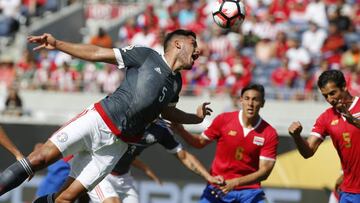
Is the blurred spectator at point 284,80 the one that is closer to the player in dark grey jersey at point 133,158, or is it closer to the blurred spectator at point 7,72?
the blurred spectator at point 7,72

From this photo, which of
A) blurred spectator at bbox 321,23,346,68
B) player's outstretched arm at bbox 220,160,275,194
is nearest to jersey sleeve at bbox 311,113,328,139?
player's outstretched arm at bbox 220,160,275,194

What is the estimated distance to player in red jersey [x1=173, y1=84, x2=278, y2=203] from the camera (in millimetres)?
10844

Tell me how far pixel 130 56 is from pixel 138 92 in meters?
0.37

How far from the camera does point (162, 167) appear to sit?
14.6 meters

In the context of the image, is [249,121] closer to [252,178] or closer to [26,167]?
[252,178]

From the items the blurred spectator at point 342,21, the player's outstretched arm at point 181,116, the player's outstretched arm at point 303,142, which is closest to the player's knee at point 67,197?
the player's outstretched arm at point 181,116

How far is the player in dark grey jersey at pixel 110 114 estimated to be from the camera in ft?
28.5

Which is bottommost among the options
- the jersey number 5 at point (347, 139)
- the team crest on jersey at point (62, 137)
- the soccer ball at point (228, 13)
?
the team crest on jersey at point (62, 137)

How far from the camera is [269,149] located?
10.9 meters

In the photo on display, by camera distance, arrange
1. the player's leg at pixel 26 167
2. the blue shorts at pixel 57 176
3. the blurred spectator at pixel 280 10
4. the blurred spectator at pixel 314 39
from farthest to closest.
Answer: the blurred spectator at pixel 280 10, the blurred spectator at pixel 314 39, the blue shorts at pixel 57 176, the player's leg at pixel 26 167

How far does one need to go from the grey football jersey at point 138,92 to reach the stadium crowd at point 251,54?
27.3 feet

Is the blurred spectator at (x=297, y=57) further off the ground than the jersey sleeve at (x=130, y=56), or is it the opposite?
the jersey sleeve at (x=130, y=56)

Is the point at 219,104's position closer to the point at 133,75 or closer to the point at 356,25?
the point at 356,25

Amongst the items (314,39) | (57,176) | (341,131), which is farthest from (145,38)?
(341,131)
